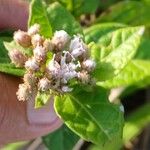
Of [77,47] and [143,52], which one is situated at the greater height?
[77,47]

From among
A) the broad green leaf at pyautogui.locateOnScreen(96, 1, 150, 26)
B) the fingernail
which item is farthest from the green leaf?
the broad green leaf at pyautogui.locateOnScreen(96, 1, 150, 26)

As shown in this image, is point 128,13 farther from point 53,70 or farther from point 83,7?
point 53,70

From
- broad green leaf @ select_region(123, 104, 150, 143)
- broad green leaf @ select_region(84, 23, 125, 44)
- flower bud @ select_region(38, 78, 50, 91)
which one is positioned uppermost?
flower bud @ select_region(38, 78, 50, 91)

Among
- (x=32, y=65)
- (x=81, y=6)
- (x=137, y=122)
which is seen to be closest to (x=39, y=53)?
(x=32, y=65)

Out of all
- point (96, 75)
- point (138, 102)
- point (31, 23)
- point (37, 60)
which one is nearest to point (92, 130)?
point (96, 75)

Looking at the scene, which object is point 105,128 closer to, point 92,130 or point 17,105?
point 92,130

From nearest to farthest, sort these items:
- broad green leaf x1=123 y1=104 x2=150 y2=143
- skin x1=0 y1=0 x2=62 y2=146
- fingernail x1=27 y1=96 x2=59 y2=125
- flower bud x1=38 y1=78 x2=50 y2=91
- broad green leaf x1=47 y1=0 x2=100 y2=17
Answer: flower bud x1=38 y1=78 x2=50 y2=91, skin x1=0 y1=0 x2=62 y2=146, fingernail x1=27 y1=96 x2=59 y2=125, broad green leaf x1=47 y1=0 x2=100 y2=17, broad green leaf x1=123 y1=104 x2=150 y2=143

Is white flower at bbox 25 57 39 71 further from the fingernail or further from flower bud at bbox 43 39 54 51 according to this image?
the fingernail
